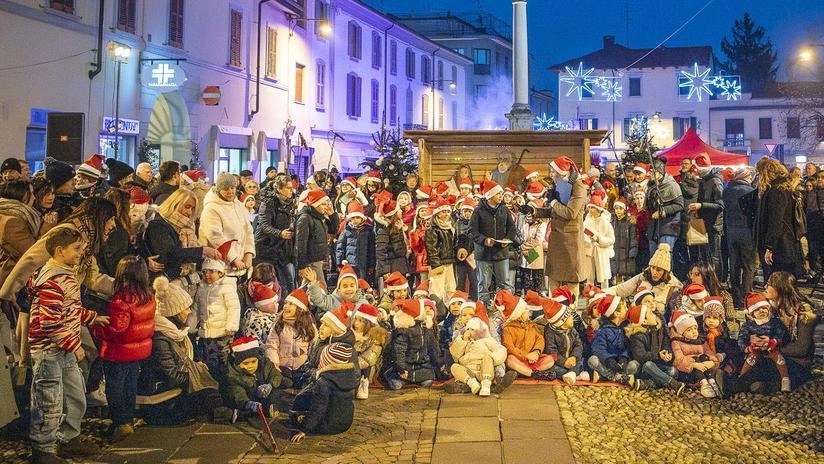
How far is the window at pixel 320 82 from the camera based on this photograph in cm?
3751

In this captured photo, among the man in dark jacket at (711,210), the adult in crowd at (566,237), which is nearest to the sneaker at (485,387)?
the adult in crowd at (566,237)

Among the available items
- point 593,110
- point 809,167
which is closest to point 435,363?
point 809,167

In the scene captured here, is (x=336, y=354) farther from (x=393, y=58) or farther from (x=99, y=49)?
(x=393, y=58)

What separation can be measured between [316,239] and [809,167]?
32.5ft

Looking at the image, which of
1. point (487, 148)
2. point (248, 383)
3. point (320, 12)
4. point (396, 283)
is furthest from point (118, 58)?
point (248, 383)

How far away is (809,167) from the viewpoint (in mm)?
15461

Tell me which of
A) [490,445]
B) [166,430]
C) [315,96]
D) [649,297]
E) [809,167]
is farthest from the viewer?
[315,96]

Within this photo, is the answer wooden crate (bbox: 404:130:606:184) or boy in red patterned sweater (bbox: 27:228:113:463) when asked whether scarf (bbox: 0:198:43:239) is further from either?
wooden crate (bbox: 404:130:606:184)

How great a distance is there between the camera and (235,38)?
2936 cm

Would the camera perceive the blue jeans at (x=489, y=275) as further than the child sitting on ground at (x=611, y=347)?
Yes

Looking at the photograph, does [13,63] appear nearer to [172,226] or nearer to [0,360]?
[172,226]

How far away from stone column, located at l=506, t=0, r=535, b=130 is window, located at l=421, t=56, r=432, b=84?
2881 cm

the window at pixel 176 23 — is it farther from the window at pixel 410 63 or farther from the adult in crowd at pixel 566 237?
the window at pixel 410 63

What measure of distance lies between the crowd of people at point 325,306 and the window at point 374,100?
33.2 metres
